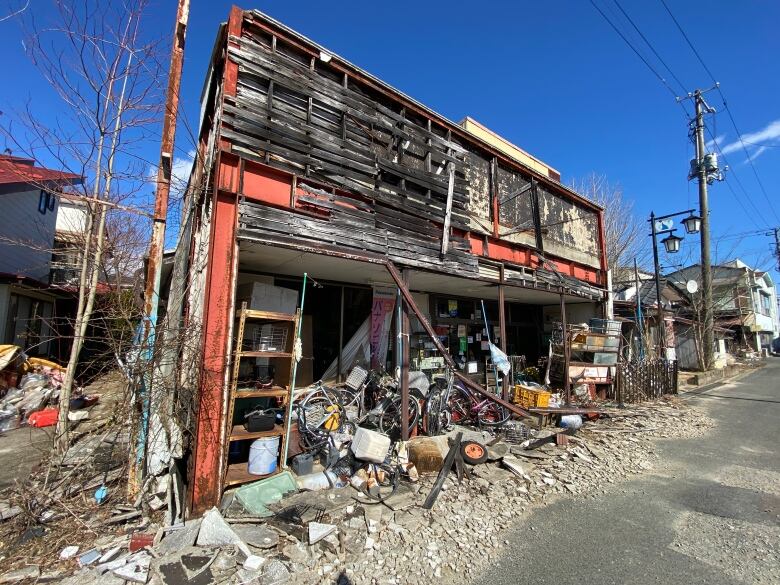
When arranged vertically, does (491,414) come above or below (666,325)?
below

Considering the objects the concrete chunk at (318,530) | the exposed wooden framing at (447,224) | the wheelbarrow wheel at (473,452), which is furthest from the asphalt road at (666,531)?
the exposed wooden framing at (447,224)

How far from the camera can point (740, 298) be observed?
97.0ft

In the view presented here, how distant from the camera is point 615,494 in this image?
4809 mm

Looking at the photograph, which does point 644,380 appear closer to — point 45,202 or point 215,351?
point 215,351

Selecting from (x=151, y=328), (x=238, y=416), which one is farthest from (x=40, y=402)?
(x=151, y=328)

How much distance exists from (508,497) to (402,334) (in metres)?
2.94

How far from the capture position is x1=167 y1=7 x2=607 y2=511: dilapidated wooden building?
16.0 feet

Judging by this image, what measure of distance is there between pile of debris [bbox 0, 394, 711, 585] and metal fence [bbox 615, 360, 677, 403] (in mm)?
5077

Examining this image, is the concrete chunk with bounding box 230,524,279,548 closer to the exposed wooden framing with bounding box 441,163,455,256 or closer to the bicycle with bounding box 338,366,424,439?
the bicycle with bounding box 338,366,424,439

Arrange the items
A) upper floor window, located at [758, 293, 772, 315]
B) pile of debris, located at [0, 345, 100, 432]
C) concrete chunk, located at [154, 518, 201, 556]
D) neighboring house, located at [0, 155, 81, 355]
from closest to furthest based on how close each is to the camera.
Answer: concrete chunk, located at [154, 518, 201, 556], pile of debris, located at [0, 345, 100, 432], neighboring house, located at [0, 155, 81, 355], upper floor window, located at [758, 293, 772, 315]

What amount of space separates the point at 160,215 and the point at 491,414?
6726 millimetres

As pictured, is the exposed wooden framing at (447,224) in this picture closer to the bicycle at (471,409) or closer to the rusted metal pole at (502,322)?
the rusted metal pole at (502,322)

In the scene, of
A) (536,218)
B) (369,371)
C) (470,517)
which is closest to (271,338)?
(369,371)

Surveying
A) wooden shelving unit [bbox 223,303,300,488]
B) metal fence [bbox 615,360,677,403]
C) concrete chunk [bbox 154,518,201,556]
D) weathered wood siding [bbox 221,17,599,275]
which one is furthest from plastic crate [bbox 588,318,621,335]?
concrete chunk [bbox 154,518,201,556]
